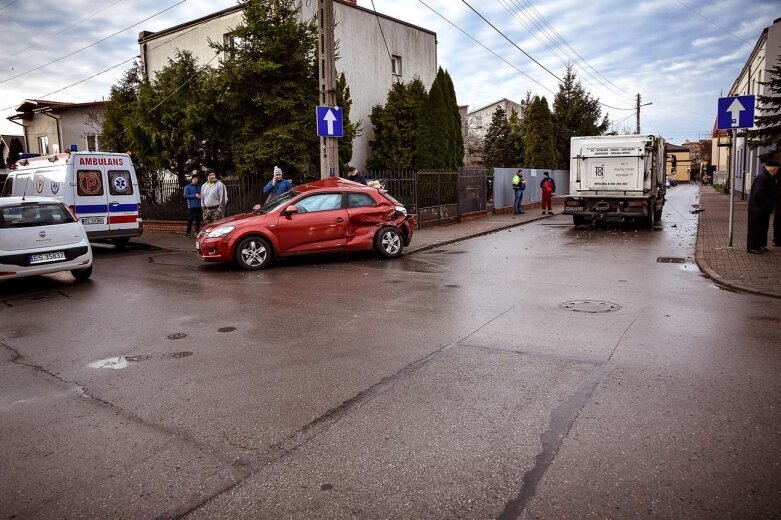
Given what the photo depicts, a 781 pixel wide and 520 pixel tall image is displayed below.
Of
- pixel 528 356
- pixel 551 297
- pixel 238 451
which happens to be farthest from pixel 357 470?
pixel 551 297

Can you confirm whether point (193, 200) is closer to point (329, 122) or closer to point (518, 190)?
point (329, 122)

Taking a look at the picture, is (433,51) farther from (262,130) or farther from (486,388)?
(486,388)

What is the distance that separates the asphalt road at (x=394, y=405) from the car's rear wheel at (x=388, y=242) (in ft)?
12.2

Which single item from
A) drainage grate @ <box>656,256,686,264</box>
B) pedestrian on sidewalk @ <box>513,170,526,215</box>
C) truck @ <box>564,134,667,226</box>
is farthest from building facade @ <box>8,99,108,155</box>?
drainage grate @ <box>656,256,686,264</box>

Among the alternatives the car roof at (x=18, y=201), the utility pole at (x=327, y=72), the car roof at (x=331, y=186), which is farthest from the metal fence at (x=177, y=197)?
the car roof at (x=18, y=201)

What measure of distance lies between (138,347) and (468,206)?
17.6 m

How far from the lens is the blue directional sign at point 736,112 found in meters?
11.5

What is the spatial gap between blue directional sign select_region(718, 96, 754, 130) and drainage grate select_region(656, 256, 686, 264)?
2.76 m

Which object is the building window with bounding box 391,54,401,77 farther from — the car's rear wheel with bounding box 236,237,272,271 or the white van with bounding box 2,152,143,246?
the car's rear wheel with bounding box 236,237,272,271

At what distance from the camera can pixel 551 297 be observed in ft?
26.8

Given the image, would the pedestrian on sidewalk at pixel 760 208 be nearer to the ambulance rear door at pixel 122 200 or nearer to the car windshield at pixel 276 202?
the car windshield at pixel 276 202

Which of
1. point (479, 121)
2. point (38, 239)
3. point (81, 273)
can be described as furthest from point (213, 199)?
point (479, 121)

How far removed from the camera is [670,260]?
38.5ft

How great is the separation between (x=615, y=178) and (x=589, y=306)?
40.1 feet
